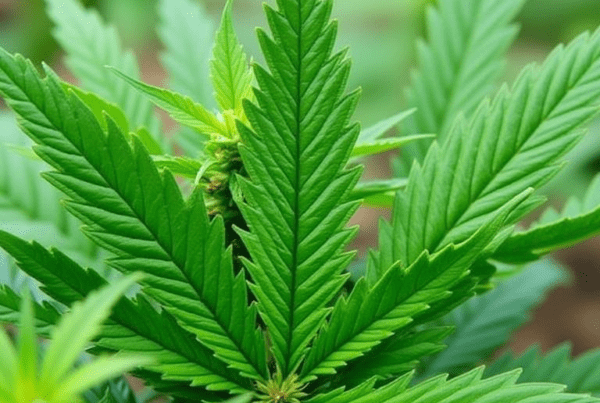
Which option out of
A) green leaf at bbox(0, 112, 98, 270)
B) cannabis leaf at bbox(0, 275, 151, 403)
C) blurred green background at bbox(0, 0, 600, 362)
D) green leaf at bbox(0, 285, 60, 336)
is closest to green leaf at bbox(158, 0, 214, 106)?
green leaf at bbox(0, 112, 98, 270)

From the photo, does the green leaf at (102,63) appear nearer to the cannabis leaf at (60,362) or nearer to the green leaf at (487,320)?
the green leaf at (487,320)

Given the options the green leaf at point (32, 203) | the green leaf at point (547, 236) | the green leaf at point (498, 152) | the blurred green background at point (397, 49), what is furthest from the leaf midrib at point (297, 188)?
the blurred green background at point (397, 49)

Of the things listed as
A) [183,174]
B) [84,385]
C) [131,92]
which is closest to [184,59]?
[131,92]

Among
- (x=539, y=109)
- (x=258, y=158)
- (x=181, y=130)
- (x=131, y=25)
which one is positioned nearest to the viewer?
(x=258, y=158)

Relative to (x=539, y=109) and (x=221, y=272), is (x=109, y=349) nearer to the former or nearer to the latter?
(x=221, y=272)

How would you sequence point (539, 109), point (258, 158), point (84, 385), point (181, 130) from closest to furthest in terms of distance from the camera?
point (84, 385) → point (258, 158) → point (539, 109) → point (181, 130)

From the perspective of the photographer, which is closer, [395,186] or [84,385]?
[84,385]

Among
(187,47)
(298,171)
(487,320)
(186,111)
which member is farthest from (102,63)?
(487,320)
